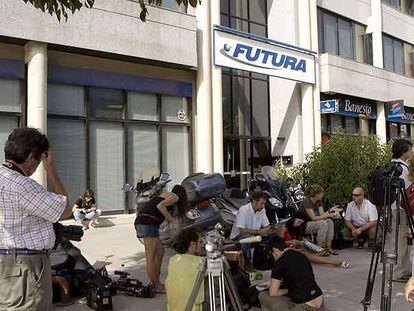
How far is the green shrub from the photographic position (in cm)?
919

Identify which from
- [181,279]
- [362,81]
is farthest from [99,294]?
[362,81]

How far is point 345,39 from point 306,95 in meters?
4.77

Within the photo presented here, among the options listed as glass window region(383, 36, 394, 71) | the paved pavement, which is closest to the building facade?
glass window region(383, 36, 394, 71)

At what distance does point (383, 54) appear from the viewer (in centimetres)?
2191

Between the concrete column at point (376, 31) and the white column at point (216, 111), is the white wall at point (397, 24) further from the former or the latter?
the white column at point (216, 111)

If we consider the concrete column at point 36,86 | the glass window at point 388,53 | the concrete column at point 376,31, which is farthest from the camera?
the glass window at point 388,53

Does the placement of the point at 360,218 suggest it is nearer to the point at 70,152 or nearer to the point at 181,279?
the point at 181,279

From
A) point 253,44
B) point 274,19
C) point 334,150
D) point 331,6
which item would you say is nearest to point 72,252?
point 334,150

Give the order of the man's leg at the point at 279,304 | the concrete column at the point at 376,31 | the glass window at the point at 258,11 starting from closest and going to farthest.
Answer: the man's leg at the point at 279,304 < the glass window at the point at 258,11 < the concrete column at the point at 376,31

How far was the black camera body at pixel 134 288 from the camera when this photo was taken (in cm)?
533

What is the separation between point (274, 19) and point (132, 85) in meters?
7.85

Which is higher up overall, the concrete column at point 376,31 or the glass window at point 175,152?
the concrete column at point 376,31

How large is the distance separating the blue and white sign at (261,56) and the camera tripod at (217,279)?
11.2m

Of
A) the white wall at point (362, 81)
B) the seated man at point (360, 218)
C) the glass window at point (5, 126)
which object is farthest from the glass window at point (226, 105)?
the seated man at point (360, 218)
